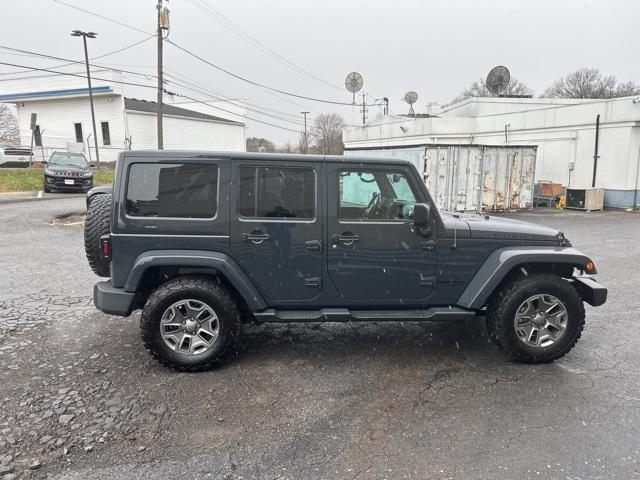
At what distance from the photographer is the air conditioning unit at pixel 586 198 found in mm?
18266

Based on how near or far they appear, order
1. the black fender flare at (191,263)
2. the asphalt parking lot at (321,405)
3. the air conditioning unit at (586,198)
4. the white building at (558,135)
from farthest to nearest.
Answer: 1. the air conditioning unit at (586,198)
2. the white building at (558,135)
3. the black fender flare at (191,263)
4. the asphalt parking lot at (321,405)

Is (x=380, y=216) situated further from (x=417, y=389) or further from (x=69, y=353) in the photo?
(x=69, y=353)

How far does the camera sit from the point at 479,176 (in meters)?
16.9

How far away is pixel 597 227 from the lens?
13.8m

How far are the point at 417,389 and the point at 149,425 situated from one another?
6.60ft

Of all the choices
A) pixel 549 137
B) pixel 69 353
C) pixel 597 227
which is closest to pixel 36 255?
pixel 69 353

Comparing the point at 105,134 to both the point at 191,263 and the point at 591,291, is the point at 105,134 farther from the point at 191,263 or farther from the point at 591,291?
the point at 591,291

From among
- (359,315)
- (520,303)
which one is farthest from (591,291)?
(359,315)

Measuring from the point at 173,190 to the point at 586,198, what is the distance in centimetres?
1833

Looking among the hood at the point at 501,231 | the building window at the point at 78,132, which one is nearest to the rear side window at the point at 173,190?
the hood at the point at 501,231

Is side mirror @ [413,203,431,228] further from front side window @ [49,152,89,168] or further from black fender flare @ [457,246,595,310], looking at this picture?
front side window @ [49,152,89,168]

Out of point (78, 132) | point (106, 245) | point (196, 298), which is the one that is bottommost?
point (196, 298)

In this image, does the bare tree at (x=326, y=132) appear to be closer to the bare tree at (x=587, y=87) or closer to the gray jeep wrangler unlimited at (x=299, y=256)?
the bare tree at (x=587, y=87)

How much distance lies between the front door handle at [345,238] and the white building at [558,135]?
12.4 meters
